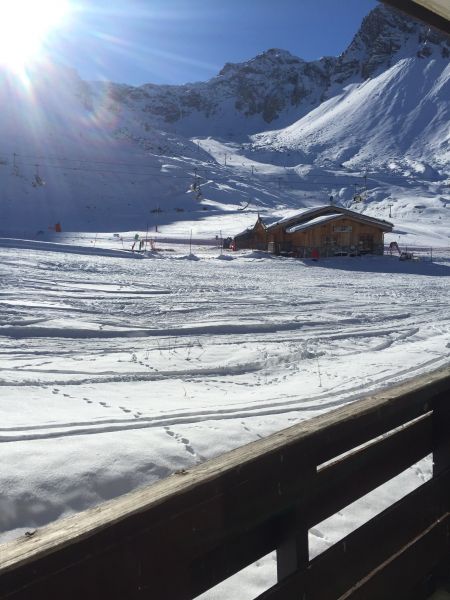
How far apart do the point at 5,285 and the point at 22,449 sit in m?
11.6

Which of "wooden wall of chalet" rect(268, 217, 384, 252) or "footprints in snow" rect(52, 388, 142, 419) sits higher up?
"wooden wall of chalet" rect(268, 217, 384, 252)

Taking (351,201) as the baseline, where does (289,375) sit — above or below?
below

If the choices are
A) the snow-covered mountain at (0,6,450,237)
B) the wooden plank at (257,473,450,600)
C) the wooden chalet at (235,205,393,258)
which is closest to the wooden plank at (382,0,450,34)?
the wooden plank at (257,473,450,600)

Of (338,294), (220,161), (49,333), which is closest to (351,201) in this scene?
(220,161)

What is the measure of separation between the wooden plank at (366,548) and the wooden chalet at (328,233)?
3346 cm

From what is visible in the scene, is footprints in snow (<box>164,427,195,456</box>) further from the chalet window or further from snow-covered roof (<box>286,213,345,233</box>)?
the chalet window

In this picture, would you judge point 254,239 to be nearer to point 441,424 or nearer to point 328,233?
point 328,233

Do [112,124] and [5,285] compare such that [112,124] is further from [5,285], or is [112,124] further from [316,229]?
[5,285]

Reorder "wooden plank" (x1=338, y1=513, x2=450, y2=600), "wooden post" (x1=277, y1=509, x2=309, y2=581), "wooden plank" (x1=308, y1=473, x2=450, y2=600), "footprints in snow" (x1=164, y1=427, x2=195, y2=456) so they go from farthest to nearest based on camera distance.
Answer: "footprints in snow" (x1=164, y1=427, x2=195, y2=456) → "wooden plank" (x1=338, y1=513, x2=450, y2=600) → "wooden plank" (x1=308, y1=473, x2=450, y2=600) → "wooden post" (x1=277, y1=509, x2=309, y2=581)

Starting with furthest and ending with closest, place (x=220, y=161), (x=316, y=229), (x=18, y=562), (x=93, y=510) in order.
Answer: (x=220, y=161)
(x=316, y=229)
(x=93, y=510)
(x=18, y=562)

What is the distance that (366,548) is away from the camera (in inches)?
82.4

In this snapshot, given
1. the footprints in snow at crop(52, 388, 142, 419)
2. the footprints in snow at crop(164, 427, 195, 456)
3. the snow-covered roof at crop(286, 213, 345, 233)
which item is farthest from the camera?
the snow-covered roof at crop(286, 213, 345, 233)

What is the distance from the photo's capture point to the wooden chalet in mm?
36375

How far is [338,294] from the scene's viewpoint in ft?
58.3
